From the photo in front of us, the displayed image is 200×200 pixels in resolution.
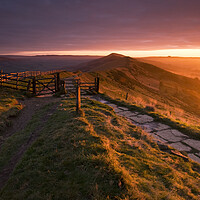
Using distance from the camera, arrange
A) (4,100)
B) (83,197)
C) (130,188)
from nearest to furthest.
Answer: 1. (83,197)
2. (130,188)
3. (4,100)

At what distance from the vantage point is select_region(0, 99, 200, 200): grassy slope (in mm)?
3521

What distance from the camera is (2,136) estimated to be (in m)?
8.14

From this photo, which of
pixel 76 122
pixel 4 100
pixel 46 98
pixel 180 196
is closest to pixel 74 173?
pixel 180 196

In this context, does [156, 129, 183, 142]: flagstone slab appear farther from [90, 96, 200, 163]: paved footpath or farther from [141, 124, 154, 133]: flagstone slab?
[141, 124, 154, 133]: flagstone slab

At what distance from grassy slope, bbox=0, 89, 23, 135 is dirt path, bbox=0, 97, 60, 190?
395mm

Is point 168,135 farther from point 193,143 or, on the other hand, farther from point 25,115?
point 25,115

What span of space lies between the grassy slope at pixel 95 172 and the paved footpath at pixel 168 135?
1.30m

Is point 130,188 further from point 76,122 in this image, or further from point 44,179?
point 76,122

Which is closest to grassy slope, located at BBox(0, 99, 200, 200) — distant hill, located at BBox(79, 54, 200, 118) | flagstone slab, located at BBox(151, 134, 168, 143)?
flagstone slab, located at BBox(151, 134, 168, 143)

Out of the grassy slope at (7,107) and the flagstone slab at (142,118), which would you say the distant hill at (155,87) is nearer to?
the grassy slope at (7,107)

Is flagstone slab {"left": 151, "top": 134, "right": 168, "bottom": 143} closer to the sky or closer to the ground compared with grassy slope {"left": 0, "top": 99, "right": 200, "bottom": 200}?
closer to the ground

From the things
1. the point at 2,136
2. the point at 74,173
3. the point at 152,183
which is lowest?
the point at 2,136

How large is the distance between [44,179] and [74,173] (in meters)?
0.78

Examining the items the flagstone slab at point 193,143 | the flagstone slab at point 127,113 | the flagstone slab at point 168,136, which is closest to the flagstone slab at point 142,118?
Result: the flagstone slab at point 127,113
